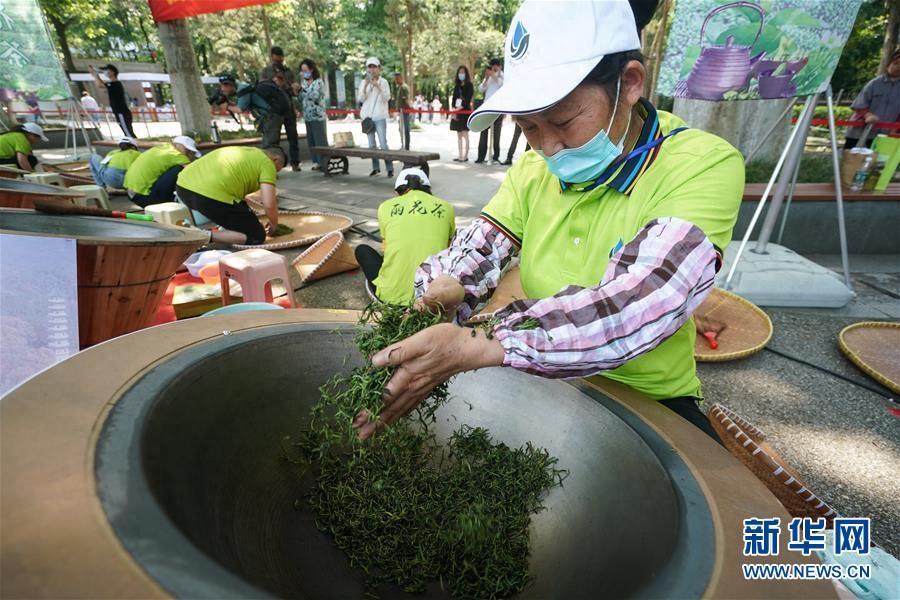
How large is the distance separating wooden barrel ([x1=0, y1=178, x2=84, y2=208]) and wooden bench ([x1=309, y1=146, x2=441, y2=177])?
4.66 meters

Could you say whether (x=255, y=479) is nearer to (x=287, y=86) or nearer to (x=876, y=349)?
(x=876, y=349)

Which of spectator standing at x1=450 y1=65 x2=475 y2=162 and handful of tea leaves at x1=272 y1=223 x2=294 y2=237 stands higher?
spectator standing at x1=450 y1=65 x2=475 y2=162

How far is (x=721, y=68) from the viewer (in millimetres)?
3496

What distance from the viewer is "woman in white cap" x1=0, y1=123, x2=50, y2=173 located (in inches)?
273

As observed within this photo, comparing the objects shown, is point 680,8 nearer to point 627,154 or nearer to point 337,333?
point 627,154

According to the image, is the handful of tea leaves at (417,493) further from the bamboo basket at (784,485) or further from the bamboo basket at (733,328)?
the bamboo basket at (733,328)

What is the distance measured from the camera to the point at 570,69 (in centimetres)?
112

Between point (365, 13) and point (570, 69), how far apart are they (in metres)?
28.2

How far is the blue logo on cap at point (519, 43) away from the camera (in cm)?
119

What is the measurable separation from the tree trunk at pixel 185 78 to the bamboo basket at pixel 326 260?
656cm

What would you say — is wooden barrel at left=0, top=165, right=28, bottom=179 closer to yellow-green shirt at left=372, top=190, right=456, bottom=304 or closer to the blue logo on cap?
yellow-green shirt at left=372, top=190, right=456, bottom=304

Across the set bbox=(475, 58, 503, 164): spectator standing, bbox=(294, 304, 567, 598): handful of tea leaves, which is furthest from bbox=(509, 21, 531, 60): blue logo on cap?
bbox=(475, 58, 503, 164): spectator standing

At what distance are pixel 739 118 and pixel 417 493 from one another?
8.26m

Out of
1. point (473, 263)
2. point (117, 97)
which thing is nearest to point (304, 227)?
point (473, 263)
